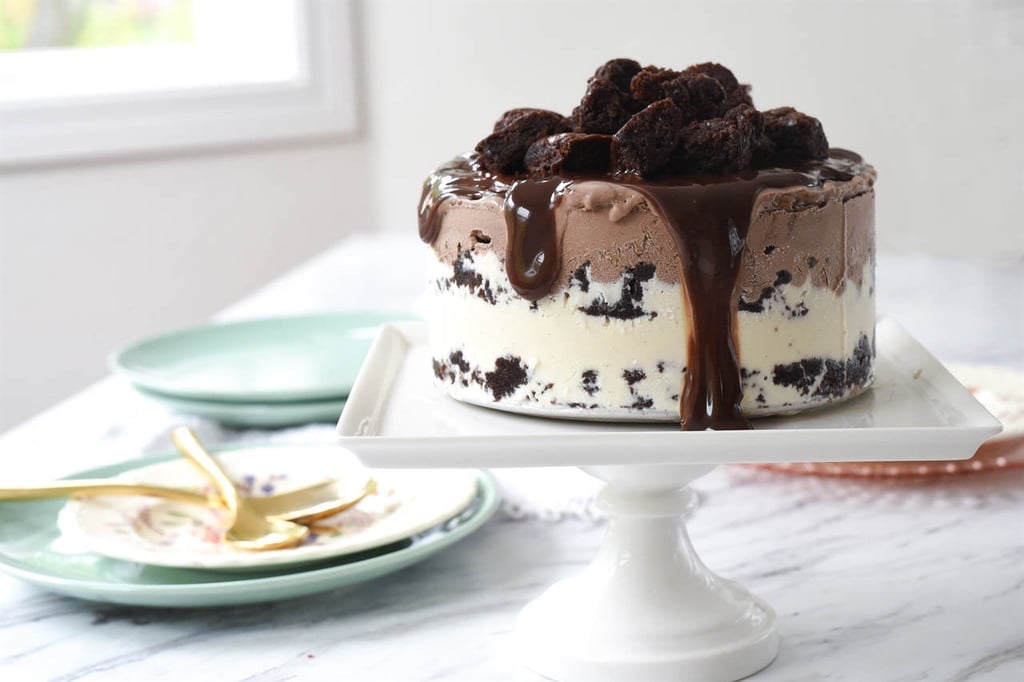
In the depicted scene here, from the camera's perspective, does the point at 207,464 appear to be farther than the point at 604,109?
Yes

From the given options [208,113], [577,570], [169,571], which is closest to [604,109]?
[577,570]

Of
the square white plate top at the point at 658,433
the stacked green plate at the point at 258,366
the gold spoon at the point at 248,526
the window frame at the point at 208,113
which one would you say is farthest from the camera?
the window frame at the point at 208,113

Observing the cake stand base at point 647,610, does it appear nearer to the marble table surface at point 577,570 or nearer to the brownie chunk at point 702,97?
the marble table surface at point 577,570

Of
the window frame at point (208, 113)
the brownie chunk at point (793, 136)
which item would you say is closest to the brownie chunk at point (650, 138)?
the brownie chunk at point (793, 136)

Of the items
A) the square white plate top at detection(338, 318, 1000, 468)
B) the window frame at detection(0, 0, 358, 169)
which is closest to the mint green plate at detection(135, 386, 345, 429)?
the square white plate top at detection(338, 318, 1000, 468)

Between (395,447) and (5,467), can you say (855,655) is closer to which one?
(395,447)

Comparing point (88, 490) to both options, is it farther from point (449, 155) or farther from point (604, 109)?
point (449, 155)

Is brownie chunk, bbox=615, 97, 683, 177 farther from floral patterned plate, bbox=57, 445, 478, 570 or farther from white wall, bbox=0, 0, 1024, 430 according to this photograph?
white wall, bbox=0, 0, 1024, 430
